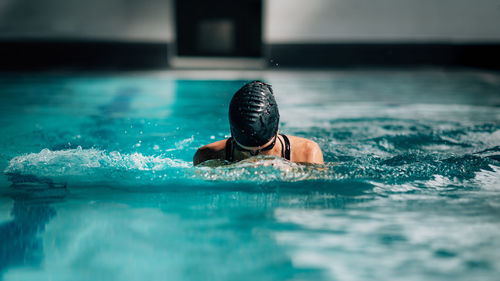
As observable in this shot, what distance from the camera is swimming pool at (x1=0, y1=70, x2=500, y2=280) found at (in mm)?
2135

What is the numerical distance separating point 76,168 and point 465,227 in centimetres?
264

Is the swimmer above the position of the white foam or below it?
above

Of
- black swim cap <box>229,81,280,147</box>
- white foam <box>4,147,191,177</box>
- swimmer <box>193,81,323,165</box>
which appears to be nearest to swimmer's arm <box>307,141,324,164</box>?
swimmer <box>193,81,323,165</box>

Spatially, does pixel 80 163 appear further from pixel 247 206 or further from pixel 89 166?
pixel 247 206

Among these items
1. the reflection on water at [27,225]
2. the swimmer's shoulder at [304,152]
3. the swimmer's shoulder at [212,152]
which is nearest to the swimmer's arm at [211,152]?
the swimmer's shoulder at [212,152]

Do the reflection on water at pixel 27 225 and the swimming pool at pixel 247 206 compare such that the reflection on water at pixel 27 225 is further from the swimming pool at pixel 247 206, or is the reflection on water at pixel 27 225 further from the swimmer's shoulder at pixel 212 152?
the swimmer's shoulder at pixel 212 152

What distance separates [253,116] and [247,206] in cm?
61

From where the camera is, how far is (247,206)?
9.14ft

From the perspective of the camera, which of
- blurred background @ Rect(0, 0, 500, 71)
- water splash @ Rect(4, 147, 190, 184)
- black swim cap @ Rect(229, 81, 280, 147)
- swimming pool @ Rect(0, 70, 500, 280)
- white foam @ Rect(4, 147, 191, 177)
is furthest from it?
blurred background @ Rect(0, 0, 500, 71)

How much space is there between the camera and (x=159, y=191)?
304cm

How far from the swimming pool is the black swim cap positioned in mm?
237

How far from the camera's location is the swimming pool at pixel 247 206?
213 cm

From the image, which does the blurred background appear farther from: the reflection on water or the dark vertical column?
the reflection on water

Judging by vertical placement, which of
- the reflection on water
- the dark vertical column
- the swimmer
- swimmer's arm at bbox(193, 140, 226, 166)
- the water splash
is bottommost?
the reflection on water
